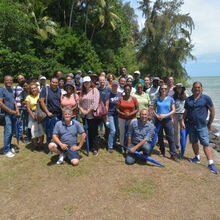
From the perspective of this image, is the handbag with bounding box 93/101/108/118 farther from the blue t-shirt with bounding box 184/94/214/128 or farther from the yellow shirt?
the blue t-shirt with bounding box 184/94/214/128

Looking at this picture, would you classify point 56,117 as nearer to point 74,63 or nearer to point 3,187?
point 3,187

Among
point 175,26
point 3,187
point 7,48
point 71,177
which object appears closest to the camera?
point 3,187

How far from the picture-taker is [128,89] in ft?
15.7

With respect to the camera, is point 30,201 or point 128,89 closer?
point 30,201

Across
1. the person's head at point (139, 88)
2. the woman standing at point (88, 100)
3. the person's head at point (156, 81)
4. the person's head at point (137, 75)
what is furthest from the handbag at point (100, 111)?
the person's head at point (137, 75)

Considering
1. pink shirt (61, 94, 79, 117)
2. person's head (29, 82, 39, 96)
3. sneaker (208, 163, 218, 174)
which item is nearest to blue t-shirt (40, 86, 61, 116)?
pink shirt (61, 94, 79, 117)

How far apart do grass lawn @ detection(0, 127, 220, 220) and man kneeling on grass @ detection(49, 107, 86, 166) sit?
1.01 ft

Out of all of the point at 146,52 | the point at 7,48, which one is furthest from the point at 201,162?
the point at 146,52

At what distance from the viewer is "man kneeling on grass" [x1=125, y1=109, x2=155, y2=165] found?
4586 millimetres

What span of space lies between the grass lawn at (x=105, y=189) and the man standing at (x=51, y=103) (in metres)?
1.00

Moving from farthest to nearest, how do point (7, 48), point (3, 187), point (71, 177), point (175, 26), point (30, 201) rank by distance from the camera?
point (175, 26) → point (7, 48) → point (71, 177) → point (3, 187) → point (30, 201)

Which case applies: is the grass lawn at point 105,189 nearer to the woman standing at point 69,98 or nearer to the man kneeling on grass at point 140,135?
the man kneeling on grass at point 140,135

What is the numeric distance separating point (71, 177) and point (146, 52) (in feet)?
69.5

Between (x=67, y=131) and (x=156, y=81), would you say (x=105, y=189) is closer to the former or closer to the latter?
(x=67, y=131)
